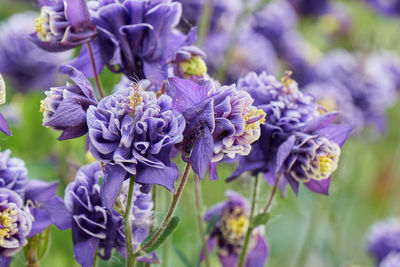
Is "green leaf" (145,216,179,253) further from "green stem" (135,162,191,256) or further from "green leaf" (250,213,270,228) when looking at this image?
"green leaf" (250,213,270,228)

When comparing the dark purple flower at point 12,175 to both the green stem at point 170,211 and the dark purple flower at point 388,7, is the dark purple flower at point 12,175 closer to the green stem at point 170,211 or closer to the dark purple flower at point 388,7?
the green stem at point 170,211

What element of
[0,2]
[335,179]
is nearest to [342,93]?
[335,179]

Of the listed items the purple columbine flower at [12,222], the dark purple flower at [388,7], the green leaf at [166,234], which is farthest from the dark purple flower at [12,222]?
the dark purple flower at [388,7]

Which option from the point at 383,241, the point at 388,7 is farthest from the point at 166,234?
the point at 388,7

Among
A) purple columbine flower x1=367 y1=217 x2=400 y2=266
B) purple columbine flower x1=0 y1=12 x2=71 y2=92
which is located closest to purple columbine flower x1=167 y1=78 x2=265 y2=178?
purple columbine flower x1=367 y1=217 x2=400 y2=266

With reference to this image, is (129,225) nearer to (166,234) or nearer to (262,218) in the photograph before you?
(166,234)
